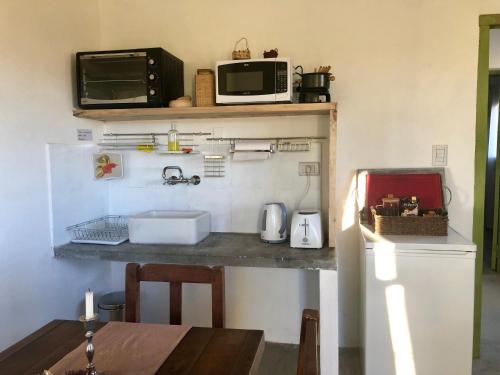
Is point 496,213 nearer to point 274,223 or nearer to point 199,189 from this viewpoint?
point 274,223

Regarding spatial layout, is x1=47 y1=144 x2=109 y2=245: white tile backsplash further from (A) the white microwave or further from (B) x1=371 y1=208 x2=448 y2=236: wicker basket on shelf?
(B) x1=371 y1=208 x2=448 y2=236: wicker basket on shelf

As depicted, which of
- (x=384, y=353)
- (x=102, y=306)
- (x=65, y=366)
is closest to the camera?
(x=65, y=366)

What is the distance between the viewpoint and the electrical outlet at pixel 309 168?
8.66 ft

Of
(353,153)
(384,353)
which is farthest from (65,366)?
(353,153)

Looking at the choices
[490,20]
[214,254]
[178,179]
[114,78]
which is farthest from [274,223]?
[490,20]

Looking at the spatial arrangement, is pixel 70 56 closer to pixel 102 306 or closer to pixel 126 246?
pixel 126 246

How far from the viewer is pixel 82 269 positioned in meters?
2.59

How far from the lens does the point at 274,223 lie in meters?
2.44

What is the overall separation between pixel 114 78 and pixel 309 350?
2049mm

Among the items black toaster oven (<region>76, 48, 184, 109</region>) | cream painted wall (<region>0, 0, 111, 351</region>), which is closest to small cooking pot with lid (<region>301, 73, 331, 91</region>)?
black toaster oven (<region>76, 48, 184, 109</region>)

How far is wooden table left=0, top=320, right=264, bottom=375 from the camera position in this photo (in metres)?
1.22

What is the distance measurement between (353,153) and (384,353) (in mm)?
1160

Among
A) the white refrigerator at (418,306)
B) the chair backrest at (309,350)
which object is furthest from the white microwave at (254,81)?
the chair backrest at (309,350)

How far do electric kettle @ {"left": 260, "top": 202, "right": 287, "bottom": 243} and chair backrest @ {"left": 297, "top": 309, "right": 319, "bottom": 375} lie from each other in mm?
1416
